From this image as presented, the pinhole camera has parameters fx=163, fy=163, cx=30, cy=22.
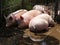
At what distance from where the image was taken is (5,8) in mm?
4504

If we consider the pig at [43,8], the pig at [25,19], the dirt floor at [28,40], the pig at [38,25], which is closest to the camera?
the dirt floor at [28,40]

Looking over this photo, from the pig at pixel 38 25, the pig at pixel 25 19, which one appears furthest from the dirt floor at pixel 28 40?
the pig at pixel 25 19

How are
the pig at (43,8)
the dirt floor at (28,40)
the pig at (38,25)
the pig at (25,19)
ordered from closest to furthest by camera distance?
1. the dirt floor at (28,40)
2. the pig at (38,25)
3. the pig at (25,19)
4. the pig at (43,8)

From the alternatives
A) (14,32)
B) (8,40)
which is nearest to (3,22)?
(14,32)

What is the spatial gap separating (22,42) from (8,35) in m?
0.50

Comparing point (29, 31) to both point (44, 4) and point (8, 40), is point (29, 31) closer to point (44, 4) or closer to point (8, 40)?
point (8, 40)

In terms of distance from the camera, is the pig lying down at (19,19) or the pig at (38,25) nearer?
the pig at (38,25)

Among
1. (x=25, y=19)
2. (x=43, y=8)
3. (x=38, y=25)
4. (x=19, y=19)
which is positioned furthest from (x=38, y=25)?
(x=43, y=8)

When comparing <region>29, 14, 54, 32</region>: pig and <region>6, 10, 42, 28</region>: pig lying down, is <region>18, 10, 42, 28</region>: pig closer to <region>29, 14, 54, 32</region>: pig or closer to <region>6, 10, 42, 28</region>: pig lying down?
<region>6, 10, 42, 28</region>: pig lying down

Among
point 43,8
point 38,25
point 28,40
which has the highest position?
point 43,8

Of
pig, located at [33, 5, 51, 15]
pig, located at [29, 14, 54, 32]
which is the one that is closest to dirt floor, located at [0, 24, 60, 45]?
pig, located at [29, 14, 54, 32]

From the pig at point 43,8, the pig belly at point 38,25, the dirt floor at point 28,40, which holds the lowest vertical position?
the dirt floor at point 28,40

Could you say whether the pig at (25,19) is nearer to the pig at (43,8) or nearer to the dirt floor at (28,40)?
the dirt floor at (28,40)

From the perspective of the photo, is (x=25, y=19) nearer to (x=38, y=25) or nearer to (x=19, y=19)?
(x=19, y=19)
